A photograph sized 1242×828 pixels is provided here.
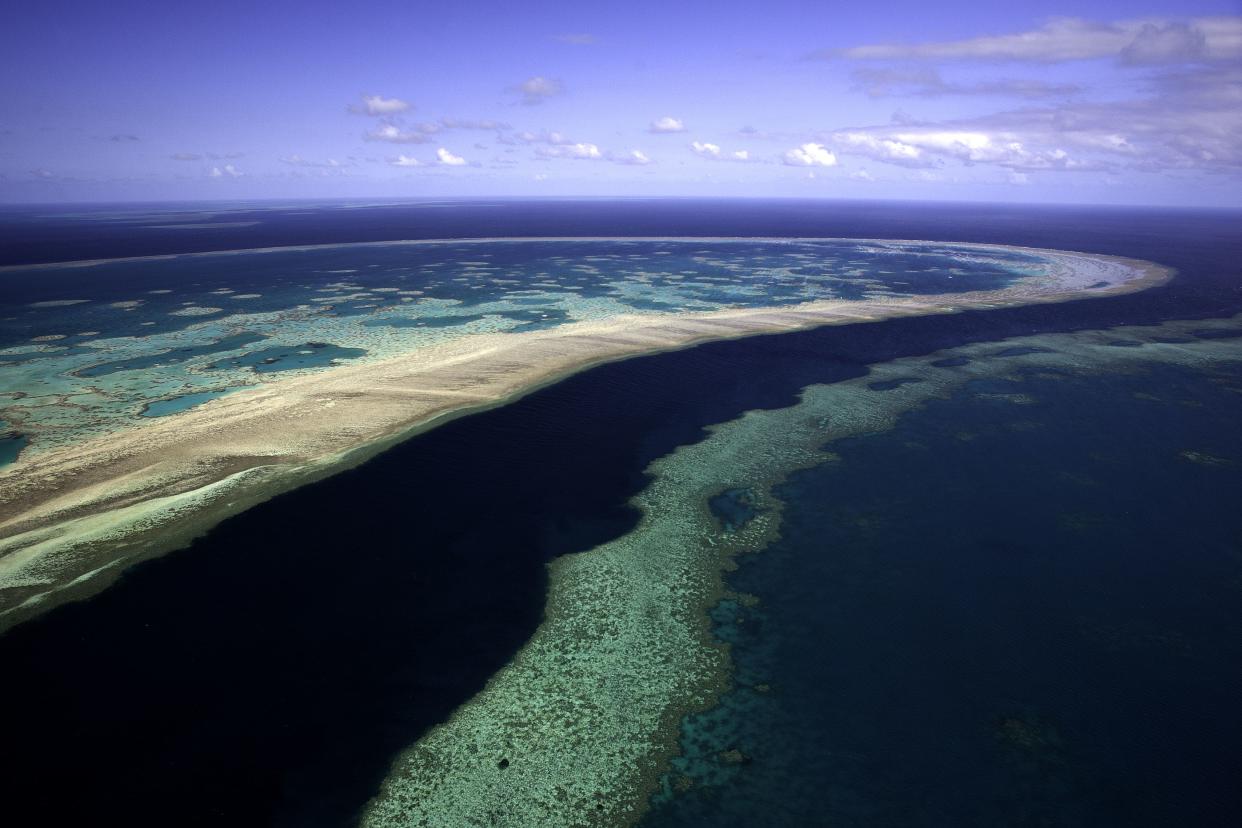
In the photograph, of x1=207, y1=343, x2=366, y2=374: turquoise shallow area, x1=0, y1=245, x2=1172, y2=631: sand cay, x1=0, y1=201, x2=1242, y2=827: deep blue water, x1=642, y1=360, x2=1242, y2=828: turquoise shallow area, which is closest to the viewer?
x1=642, y1=360, x2=1242, y2=828: turquoise shallow area

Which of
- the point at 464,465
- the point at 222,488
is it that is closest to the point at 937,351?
the point at 464,465

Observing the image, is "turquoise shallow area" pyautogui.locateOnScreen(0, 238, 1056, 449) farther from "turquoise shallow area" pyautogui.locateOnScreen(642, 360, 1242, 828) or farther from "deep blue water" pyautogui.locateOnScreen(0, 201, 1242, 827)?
"turquoise shallow area" pyautogui.locateOnScreen(642, 360, 1242, 828)

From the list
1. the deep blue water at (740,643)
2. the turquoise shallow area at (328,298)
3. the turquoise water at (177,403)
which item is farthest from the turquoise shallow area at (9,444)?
the deep blue water at (740,643)

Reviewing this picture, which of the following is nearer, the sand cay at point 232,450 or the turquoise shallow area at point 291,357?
the sand cay at point 232,450

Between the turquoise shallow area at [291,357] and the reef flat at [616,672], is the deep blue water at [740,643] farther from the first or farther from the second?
the turquoise shallow area at [291,357]

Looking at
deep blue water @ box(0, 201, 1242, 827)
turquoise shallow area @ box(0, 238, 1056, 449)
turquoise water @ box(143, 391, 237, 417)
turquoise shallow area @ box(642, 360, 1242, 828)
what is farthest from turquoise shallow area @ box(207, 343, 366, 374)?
turquoise shallow area @ box(642, 360, 1242, 828)

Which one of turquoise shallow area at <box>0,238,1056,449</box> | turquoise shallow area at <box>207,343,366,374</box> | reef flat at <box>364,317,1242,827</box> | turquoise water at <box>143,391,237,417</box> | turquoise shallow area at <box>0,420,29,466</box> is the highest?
turquoise shallow area at <box>0,238,1056,449</box>

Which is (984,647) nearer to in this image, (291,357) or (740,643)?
(740,643)
